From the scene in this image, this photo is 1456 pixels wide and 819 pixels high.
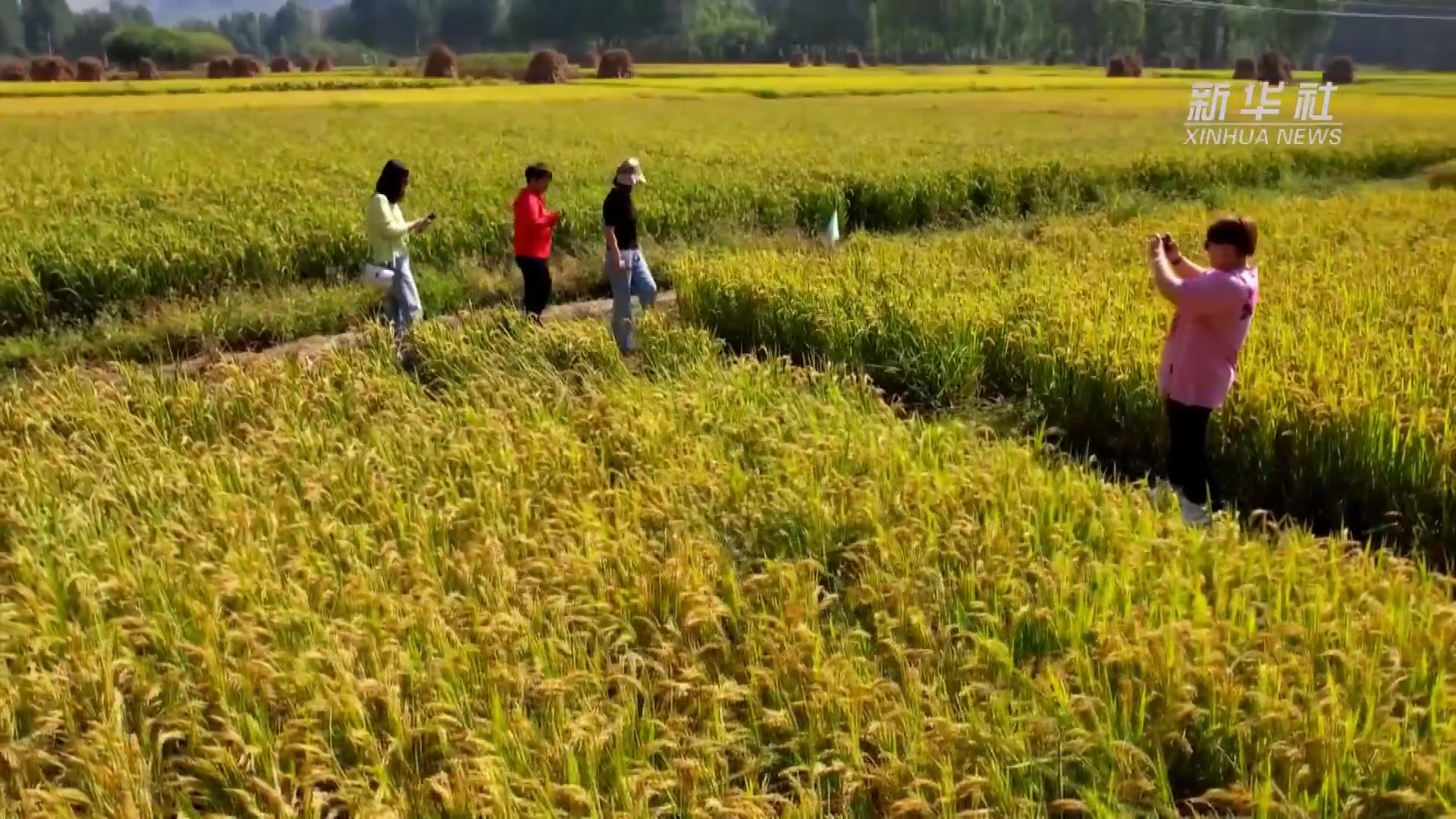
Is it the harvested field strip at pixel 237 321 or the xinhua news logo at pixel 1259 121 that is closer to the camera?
the harvested field strip at pixel 237 321

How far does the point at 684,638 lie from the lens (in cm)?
367

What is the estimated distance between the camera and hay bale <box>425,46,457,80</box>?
55.6 metres

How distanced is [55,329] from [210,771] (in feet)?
28.9

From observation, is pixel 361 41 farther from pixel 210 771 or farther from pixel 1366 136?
pixel 210 771

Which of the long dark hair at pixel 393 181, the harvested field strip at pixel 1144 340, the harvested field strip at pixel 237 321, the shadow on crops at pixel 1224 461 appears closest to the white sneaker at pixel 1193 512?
the shadow on crops at pixel 1224 461

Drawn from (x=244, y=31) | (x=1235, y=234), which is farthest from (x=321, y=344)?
(x=244, y=31)

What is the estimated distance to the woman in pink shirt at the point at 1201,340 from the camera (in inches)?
197

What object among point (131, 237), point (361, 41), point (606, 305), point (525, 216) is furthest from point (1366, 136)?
point (361, 41)

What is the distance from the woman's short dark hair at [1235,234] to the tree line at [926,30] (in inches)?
3353

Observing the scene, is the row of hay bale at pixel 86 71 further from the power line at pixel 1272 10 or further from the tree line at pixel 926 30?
the power line at pixel 1272 10

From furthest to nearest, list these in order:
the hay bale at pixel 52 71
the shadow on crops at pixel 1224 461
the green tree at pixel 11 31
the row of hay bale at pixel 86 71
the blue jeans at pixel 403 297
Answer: the green tree at pixel 11 31 → the row of hay bale at pixel 86 71 → the hay bale at pixel 52 71 → the blue jeans at pixel 403 297 → the shadow on crops at pixel 1224 461

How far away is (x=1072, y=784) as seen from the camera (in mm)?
2844

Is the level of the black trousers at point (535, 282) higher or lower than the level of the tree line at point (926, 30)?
lower

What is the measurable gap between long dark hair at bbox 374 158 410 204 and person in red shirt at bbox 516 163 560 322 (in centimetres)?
100
